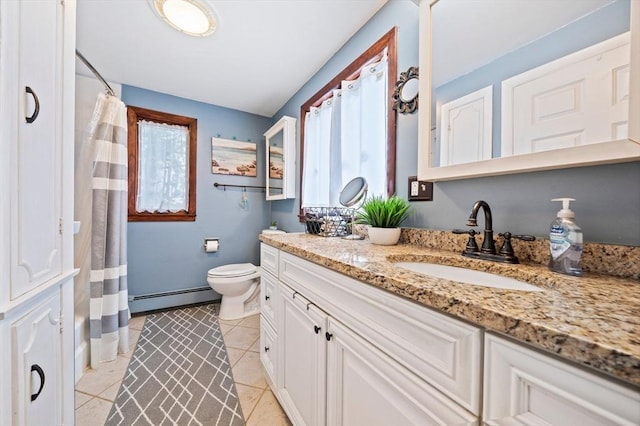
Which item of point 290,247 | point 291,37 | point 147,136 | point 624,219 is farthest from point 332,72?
point 147,136

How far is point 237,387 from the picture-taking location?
142cm

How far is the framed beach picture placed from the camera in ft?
9.02

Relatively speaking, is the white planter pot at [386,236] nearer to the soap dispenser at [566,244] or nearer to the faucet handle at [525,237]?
the faucet handle at [525,237]

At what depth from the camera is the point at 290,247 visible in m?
1.11

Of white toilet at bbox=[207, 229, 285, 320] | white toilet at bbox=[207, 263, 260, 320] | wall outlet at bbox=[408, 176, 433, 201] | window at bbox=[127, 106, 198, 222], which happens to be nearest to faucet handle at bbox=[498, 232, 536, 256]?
wall outlet at bbox=[408, 176, 433, 201]

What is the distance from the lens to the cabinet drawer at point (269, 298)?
4.22ft

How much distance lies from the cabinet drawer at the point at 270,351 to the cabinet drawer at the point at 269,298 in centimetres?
5

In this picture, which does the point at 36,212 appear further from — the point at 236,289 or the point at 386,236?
the point at 236,289

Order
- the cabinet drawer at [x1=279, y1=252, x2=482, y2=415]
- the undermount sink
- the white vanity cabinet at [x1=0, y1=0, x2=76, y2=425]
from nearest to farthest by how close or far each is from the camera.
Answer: the cabinet drawer at [x1=279, y1=252, x2=482, y2=415], the white vanity cabinet at [x1=0, y1=0, x2=76, y2=425], the undermount sink

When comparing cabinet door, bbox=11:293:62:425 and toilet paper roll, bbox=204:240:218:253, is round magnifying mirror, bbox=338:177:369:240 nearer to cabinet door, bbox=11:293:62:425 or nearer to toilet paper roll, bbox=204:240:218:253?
cabinet door, bbox=11:293:62:425

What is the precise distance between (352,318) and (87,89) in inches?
110

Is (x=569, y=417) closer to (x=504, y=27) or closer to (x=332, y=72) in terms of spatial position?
(x=504, y=27)

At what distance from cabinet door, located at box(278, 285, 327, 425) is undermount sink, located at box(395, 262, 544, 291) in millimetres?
423

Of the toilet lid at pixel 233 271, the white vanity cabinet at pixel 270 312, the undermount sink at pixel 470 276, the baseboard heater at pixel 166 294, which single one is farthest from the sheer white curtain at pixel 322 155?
the baseboard heater at pixel 166 294
